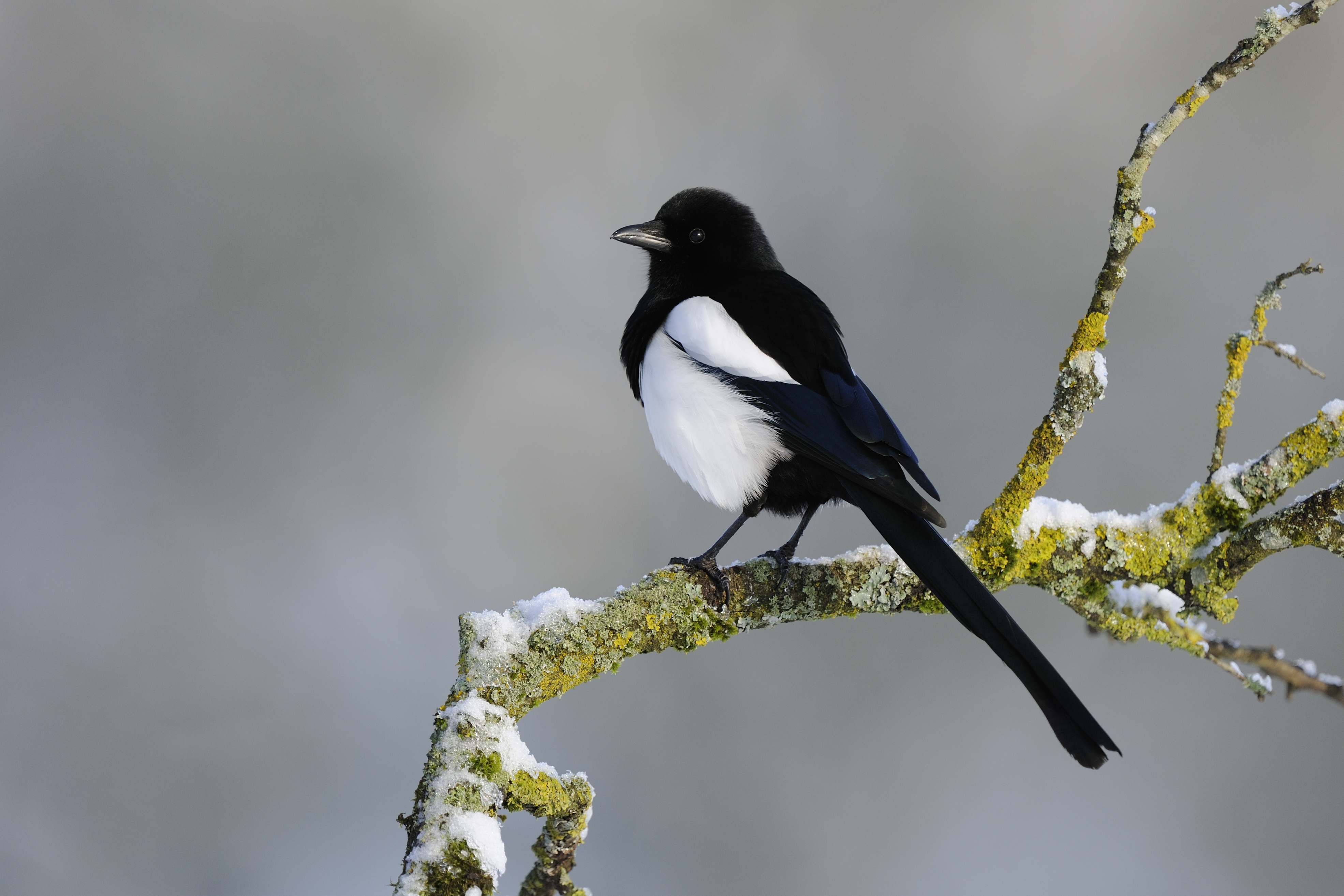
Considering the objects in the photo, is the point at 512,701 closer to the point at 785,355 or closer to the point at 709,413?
the point at 709,413

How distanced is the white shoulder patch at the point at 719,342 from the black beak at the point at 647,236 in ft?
0.98

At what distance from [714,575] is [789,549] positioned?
22 cm

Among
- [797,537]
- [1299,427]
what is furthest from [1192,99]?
[797,537]

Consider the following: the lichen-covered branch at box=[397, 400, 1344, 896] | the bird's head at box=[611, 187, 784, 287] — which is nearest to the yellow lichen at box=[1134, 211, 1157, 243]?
the lichen-covered branch at box=[397, 400, 1344, 896]

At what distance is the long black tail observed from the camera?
1.23 metres

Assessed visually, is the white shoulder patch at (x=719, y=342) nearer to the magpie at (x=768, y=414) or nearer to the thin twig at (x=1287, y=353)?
the magpie at (x=768, y=414)

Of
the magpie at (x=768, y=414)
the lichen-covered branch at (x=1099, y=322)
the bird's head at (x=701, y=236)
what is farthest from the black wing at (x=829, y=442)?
the bird's head at (x=701, y=236)

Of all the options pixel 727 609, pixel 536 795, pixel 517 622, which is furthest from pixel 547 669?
pixel 727 609

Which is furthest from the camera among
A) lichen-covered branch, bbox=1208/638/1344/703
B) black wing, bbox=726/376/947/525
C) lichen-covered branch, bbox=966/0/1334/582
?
black wing, bbox=726/376/947/525

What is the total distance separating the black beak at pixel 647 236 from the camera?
226 cm

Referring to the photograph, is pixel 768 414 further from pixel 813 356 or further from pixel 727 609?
pixel 727 609

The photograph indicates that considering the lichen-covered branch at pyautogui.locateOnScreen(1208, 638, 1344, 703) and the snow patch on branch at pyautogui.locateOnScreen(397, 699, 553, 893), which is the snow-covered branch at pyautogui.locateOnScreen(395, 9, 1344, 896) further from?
the lichen-covered branch at pyautogui.locateOnScreen(1208, 638, 1344, 703)

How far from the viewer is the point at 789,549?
175 cm

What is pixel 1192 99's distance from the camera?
4.37 feet
